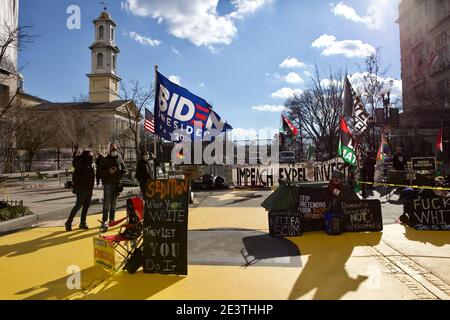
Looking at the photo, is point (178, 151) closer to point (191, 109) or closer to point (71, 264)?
point (191, 109)

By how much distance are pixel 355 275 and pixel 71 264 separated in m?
4.27

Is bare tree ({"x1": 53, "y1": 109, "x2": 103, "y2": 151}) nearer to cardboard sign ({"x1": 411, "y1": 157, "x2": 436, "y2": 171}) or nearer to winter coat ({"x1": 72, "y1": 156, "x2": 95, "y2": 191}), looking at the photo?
winter coat ({"x1": 72, "y1": 156, "x2": 95, "y2": 191})

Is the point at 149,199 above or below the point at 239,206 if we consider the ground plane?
above

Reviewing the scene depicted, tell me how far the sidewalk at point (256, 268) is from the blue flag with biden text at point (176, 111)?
2646 millimetres

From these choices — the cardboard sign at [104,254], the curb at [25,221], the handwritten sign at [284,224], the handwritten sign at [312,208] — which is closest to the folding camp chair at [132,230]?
the cardboard sign at [104,254]

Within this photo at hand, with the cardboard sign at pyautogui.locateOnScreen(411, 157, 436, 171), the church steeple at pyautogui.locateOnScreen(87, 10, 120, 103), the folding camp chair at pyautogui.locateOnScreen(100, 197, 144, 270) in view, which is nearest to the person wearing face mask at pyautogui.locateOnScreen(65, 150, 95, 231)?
the folding camp chair at pyautogui.locateOnScreen(100, 197, 144, 270)

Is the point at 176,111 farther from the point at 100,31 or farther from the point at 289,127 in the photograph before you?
the point at 100,31

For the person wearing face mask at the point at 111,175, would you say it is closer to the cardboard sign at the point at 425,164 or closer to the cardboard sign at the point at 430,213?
the cardboard sign at the point at 430,213

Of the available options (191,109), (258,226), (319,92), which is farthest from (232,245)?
(319,92)

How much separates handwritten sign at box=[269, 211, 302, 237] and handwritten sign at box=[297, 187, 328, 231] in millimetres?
382

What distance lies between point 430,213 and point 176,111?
248 inches

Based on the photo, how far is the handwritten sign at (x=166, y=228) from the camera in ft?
15.7

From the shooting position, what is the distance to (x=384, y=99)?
2683 cm

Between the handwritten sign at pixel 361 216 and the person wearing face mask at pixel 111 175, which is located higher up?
the person wearing face mask at pixel 111 175
